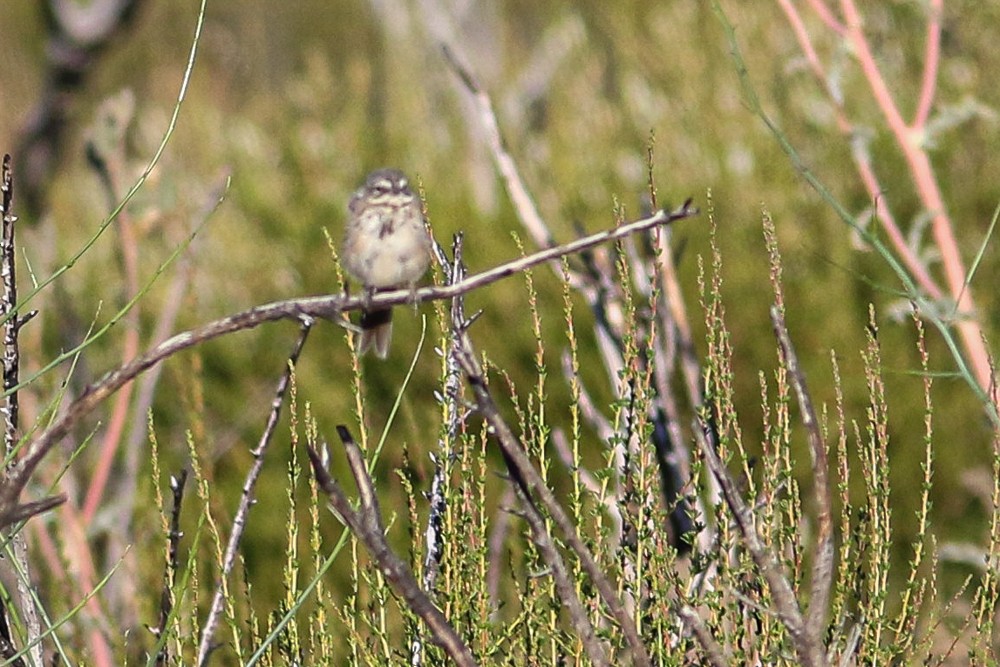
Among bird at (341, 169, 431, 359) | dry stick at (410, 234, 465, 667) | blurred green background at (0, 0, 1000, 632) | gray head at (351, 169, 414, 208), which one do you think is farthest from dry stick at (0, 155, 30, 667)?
blurred green background at (0, 0, 1000, 632)

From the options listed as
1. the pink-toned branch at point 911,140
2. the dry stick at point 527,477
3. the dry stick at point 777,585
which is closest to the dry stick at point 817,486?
the dry stick at point 777,585

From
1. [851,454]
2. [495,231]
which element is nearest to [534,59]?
[495,231]

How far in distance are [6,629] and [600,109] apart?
7.45 meters

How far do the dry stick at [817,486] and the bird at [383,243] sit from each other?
803 mm

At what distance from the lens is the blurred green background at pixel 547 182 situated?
251 inches

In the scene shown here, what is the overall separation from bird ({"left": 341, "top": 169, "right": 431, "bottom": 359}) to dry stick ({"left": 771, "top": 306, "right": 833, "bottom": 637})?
0.80m

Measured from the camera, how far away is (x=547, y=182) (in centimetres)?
776

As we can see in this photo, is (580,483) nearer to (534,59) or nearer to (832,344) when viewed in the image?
(832,344)

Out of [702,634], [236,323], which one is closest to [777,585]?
[702,634]

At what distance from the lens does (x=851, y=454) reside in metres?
5.89

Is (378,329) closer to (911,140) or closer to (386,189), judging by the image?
(386,189)

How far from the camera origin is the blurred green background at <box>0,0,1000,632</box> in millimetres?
6387

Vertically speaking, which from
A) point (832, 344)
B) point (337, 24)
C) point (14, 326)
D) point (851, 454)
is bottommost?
point (851, 454)

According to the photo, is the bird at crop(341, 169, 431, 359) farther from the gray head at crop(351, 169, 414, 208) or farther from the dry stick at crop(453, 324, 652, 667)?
the dry stick at crop(453, 324, 652, 667)
